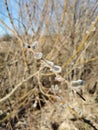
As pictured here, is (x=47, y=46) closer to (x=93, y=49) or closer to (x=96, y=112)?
(x=93, y=49)

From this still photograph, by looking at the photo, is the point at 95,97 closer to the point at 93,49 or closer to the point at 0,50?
the point at 93,49

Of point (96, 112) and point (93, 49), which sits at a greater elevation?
point (93, 49)

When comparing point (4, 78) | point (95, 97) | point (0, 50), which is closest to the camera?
point (4, 78)

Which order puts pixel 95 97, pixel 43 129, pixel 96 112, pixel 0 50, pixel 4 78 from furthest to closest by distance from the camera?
pixel 0 50 < pixel 95 97 < pixel 96 112 < pixel 43 129 < pixel 4 78

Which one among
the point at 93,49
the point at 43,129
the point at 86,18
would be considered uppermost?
the point at 86,18

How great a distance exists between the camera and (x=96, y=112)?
14.3 ft

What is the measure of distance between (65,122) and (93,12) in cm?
151

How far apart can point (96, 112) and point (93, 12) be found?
1.41 m

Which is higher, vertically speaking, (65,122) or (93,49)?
(93,49)

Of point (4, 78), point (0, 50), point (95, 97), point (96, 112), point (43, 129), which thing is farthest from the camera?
point (0, 50)

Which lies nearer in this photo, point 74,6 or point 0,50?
point 74,6

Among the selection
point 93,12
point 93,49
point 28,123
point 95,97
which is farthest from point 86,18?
point 28,123

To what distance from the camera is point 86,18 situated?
4141 millimetres

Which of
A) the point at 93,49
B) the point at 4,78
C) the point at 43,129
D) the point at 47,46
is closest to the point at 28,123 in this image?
the point at 43,129
